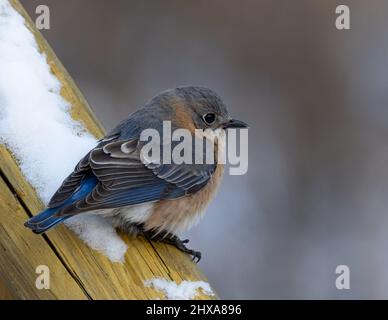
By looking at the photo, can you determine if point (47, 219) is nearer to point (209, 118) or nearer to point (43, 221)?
point (43, 221)

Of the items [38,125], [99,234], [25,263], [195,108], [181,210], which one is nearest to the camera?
[25,263]

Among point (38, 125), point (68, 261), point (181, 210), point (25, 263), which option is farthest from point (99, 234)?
point (181, 210)

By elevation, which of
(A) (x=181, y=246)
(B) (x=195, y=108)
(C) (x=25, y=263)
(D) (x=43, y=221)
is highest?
(D) (x=43, y=221)

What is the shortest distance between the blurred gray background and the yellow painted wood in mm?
3345

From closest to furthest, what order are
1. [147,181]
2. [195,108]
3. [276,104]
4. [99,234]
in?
[99,234], [147,181], [195,108], [276,104]

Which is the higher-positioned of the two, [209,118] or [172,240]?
[209,118]

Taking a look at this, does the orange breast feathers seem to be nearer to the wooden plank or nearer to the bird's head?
the bird's head

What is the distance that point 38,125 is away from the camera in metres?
3.90

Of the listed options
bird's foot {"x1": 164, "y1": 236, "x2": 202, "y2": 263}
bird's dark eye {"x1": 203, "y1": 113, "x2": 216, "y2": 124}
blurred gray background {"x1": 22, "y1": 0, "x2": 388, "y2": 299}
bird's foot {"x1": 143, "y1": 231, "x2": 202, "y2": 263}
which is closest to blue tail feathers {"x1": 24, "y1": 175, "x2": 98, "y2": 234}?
bird's foot {"x1": 143, "y1": 231, "x2": 202, "y2": 263}

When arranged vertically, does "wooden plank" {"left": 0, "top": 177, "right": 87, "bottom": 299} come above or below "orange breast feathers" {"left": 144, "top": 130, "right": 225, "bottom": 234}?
above

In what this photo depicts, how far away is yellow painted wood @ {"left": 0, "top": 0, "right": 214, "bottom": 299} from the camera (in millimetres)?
3252

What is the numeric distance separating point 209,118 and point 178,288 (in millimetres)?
1735
